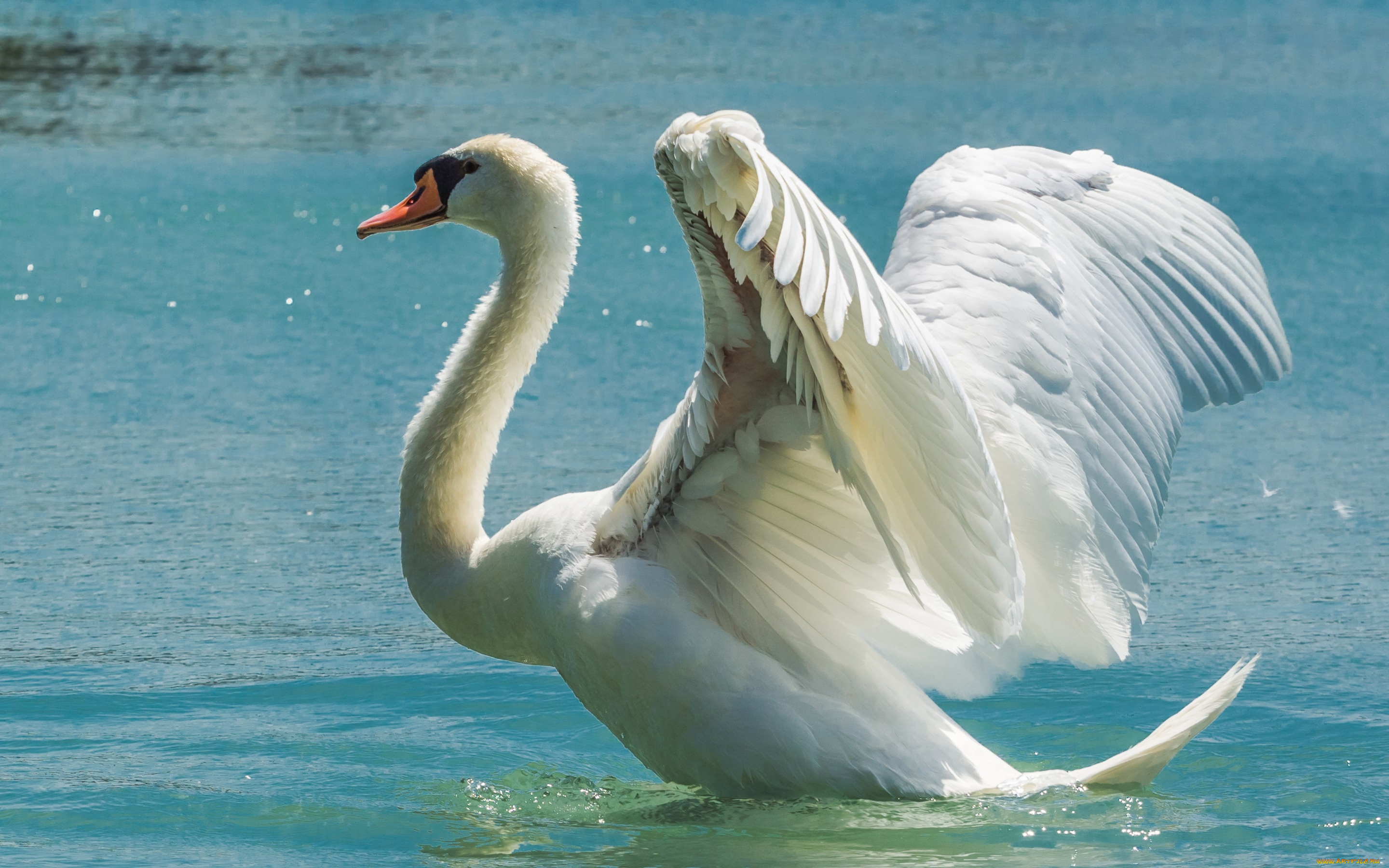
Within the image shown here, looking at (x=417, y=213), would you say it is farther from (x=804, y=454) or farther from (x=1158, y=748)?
(x=1158, y=748)

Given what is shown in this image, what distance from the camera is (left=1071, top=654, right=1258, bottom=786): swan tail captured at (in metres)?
4.07

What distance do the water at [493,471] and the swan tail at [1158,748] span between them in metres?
0.07

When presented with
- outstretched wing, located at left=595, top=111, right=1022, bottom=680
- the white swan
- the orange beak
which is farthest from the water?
the orange beak

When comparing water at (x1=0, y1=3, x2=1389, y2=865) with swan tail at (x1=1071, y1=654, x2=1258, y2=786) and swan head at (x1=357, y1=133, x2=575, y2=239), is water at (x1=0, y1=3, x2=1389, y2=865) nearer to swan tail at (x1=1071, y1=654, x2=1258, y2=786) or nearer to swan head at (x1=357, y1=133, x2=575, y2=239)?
swan tail at (x1=1071, y1=654, x2=1258, y2=786)

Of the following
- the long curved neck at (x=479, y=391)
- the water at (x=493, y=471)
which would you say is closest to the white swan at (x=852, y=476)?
the long curved neck at (x=479, y=391)

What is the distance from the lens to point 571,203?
4969 mm

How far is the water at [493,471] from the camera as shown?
4301 millimetres

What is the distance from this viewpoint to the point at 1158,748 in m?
4.10

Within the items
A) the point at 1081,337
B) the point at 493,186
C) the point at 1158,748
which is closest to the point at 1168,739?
the point at 1158,748

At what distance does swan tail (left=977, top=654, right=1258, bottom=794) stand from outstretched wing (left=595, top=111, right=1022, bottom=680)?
0.44m

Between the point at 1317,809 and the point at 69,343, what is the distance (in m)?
7.11

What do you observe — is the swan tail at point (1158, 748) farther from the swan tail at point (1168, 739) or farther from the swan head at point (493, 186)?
the swan head at point (493, 186)

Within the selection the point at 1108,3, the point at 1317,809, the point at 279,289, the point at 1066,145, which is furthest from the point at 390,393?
the point at 1108,3

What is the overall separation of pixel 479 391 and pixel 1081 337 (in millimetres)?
1623
